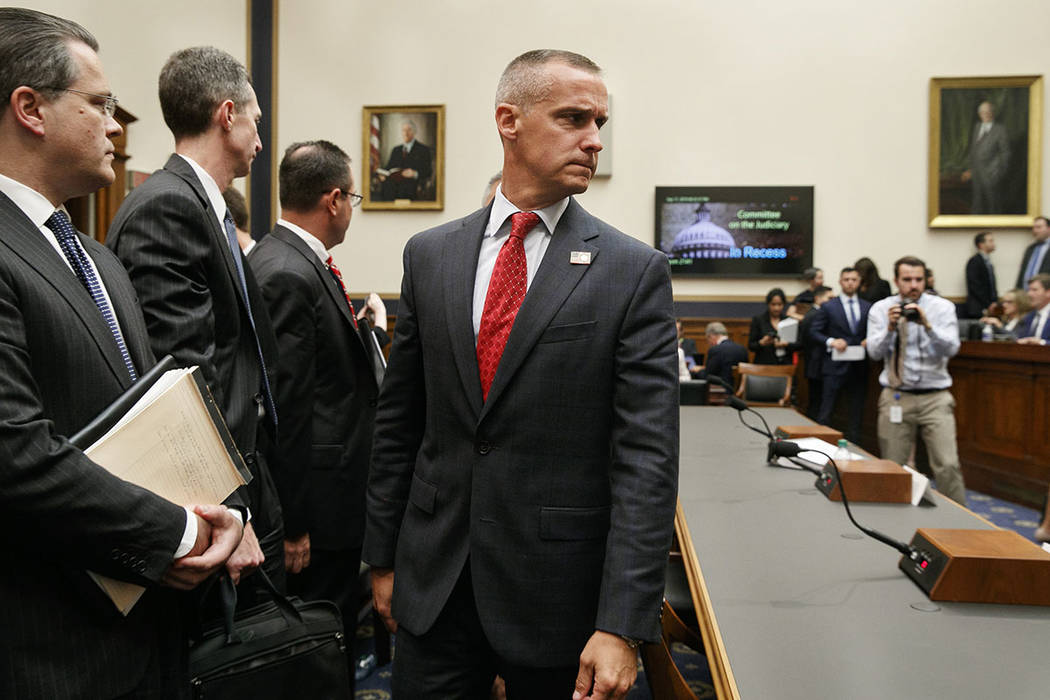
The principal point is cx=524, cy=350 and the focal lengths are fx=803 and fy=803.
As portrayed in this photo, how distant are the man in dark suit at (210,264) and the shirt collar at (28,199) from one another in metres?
0.41

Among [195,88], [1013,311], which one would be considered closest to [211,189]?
[195,88]

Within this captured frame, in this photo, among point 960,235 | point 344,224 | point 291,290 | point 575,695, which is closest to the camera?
point 575,695

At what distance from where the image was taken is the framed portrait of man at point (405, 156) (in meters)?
9.43

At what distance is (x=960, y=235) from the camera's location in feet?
29.6

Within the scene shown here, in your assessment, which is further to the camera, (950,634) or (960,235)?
(960,235)

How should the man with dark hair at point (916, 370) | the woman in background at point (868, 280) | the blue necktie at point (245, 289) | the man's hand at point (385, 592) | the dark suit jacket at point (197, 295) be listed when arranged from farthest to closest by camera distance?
the woman in background at point (868, 280)
the man with dark hair at point (916, 370)
the blue necktie at point (245, 289)
the dark suit jacket at point (197, 295)
the man's hand at point (385, 592)

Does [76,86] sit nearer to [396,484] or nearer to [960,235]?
[396,484]

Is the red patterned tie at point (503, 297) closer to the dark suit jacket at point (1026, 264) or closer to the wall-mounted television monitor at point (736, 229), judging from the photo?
the wall-mounted television monitor at point (736, 229)

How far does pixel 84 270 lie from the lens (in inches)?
51.9

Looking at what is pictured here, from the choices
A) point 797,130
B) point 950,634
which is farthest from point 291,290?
point 797,130

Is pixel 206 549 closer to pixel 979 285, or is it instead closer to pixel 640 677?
pixel 640 677

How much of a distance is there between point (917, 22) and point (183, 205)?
9567mm

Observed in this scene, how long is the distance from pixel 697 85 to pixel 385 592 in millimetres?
8859

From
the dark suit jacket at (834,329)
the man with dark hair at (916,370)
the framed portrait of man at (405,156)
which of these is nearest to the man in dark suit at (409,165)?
the framed portrait of man at (405,156)
